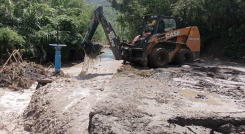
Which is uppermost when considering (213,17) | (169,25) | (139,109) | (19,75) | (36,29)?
(213,17)

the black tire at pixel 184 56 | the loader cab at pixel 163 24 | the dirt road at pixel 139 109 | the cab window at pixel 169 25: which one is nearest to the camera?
the dirt road at pixel 139 109

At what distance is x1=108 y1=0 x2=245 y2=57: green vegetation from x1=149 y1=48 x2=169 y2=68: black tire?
4.89m

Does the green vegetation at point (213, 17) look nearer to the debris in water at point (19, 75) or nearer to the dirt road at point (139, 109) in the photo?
the dirt road at point (139, 109)

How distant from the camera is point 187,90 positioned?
15.4ft

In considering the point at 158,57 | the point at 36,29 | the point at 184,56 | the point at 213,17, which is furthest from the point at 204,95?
the point at 213,17

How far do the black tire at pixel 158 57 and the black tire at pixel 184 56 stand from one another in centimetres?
82

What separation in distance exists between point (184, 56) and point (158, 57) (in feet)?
5.55

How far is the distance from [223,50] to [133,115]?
1140 cm

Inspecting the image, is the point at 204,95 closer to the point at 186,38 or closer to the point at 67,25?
the point at 186,38

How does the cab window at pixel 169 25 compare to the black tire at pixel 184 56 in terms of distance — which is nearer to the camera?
the cab window at pixel 169 25

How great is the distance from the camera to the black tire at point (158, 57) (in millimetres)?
8055

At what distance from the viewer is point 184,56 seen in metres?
9.31

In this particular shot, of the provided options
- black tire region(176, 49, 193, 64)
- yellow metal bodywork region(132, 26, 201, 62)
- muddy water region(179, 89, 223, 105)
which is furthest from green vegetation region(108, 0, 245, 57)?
muddy water region(179, 89, 223, 105)

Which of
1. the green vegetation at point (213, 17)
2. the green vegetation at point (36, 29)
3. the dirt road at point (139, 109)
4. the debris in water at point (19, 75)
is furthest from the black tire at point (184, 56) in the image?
the green vegetation at point (36, 29)
